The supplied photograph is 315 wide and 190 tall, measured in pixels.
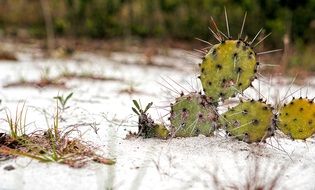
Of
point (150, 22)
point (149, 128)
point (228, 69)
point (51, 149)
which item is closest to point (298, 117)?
point (228, 69)

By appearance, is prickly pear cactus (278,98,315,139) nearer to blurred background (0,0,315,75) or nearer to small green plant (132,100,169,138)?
small green plant (132,100,169,138)

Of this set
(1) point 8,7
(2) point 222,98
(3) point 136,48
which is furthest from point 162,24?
(2) point 222,98

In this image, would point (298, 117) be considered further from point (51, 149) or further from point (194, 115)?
point (51, 149)

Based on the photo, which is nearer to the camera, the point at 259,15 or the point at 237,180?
the point at 237,180

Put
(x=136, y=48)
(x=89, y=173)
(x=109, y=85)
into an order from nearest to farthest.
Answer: (x=89, y=173) < (x=109, y=85) < (x=136, y=48)

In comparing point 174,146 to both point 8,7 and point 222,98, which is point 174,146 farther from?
point 8,7

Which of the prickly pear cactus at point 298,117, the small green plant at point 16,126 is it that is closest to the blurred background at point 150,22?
the small green plant at point 16,126
